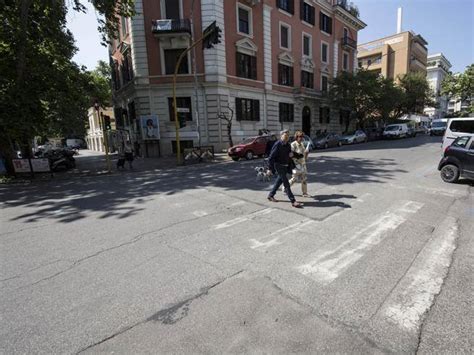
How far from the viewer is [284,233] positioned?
4875 mm

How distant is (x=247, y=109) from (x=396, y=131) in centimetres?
1841

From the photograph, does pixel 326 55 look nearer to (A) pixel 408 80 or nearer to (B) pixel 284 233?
(A) pixel 408 80

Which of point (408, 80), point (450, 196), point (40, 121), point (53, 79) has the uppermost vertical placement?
point (408, 80)

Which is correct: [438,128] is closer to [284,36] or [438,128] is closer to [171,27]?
[284,36]

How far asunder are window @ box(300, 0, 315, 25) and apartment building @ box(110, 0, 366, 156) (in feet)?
0.36

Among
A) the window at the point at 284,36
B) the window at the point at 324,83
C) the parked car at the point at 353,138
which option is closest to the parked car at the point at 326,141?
the parked car at the point at 353,138

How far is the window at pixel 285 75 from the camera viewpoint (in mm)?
28027

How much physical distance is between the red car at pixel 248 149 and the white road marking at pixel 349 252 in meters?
12.0

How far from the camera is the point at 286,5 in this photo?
27.9m

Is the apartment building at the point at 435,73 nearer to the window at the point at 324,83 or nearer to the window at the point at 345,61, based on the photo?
the window at the point at 345,61

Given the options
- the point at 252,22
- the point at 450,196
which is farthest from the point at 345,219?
the point at 252,22

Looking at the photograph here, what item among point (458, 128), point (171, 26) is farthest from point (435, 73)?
point (171, 26)

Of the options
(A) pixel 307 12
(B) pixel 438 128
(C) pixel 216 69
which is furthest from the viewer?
(B) pixel 438 128

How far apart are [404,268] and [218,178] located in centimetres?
781
